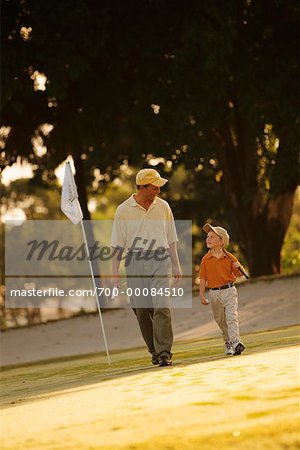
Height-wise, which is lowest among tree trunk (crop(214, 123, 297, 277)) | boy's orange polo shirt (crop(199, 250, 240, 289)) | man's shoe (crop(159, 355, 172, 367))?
man's shoe (crop(159, 355, 172, 367))

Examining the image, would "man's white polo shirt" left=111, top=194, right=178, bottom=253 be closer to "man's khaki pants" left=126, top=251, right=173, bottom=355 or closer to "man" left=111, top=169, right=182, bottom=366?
"man" left=111, top=169, right=182, bottom=366

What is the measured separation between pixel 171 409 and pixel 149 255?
12.8 ft

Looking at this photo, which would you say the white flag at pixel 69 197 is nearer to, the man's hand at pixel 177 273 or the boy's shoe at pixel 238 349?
the man's hand at pixel 177 273

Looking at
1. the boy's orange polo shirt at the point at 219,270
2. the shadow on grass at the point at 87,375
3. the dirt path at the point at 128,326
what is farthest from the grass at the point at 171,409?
the dirt path at the point at 128,326

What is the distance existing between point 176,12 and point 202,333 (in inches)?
299

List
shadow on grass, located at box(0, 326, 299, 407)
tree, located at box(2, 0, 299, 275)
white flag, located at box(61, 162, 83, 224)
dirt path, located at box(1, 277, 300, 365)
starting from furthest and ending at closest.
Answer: tree, located at box(2, 0, 299, 275), dirt path, located at box(1, 277, 300, 365), white flag, located at box(61, 162, 83, 224), shadow on grass, located at box(0, 326, 299, 407)

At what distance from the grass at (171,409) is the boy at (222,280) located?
70 centimetres

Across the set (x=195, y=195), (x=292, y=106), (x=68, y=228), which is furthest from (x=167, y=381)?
(x=68, y=228)

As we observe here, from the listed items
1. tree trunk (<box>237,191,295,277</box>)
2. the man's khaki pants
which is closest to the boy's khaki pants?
the man's khaki pants

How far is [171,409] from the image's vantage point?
24.9ft

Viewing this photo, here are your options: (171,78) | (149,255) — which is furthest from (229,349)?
(171,78)

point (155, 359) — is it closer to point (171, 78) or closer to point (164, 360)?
point (164, 360)

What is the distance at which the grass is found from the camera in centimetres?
665

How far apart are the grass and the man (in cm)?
57
